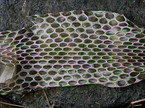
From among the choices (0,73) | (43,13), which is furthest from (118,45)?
(0,73)

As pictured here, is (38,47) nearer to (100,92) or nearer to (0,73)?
(0,73)

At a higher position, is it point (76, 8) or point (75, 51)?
point (76, 8)

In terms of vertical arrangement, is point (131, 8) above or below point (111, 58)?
above

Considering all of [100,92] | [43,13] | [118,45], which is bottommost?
[100,92]
